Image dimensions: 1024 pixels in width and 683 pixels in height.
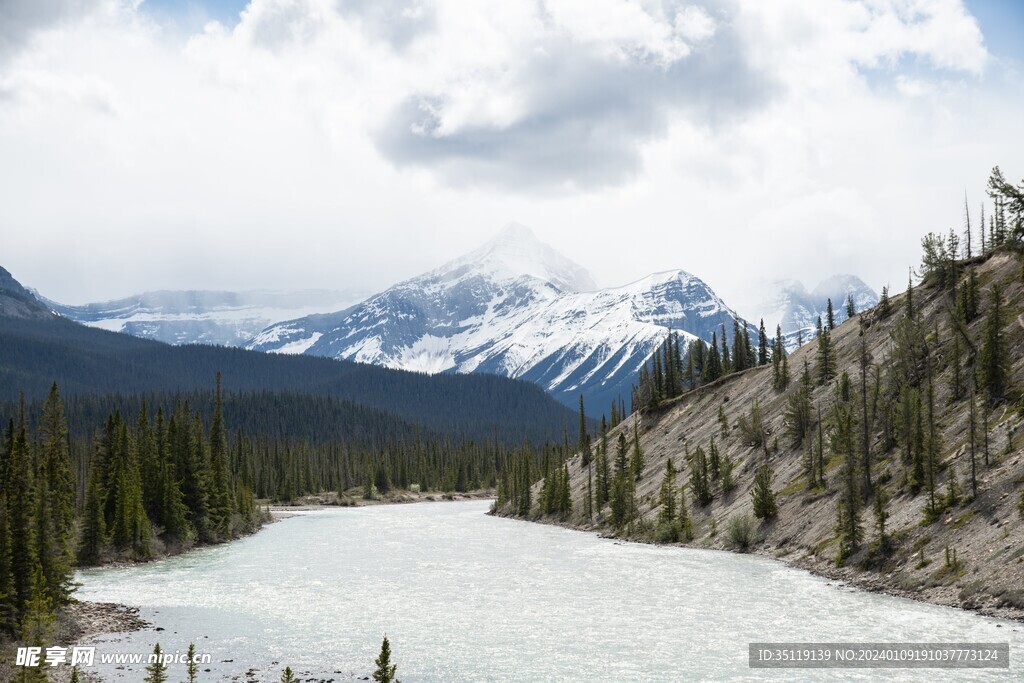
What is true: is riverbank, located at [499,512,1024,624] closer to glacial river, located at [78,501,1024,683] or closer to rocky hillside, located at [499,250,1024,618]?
rocky hillside, located at [499,250,1024,618]

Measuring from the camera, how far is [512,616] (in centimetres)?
4816

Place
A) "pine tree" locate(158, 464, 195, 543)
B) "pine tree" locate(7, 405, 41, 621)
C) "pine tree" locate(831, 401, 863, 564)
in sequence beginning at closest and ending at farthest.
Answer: "pine tree" locate(7, 405, 41, 621), "pine tree" locate(831, 401, 863, 564), "pine tree" locate(158, 464, 195, 543)

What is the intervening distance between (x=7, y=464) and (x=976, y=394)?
232 feet

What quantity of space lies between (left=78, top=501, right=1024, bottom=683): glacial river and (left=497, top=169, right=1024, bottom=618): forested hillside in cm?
401

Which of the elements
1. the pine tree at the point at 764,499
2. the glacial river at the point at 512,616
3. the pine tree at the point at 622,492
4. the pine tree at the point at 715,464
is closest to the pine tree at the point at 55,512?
the glacial river at the point at 512,616

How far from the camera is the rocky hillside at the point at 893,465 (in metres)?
48.9

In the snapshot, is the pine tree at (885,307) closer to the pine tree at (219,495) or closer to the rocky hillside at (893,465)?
the rocky hillside at (893,465)

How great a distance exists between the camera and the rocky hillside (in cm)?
4888

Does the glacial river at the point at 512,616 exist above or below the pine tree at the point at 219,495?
below

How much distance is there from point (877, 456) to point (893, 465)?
3.71 metres

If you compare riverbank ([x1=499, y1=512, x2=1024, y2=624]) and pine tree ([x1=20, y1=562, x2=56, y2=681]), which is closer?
pine tree ([x1=20, y1=562, x2=56, y2=681])

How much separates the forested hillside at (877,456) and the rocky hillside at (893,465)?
164mm

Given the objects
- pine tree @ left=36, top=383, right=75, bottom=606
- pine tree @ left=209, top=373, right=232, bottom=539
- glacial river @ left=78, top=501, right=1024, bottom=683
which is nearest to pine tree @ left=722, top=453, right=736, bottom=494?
glacial river @ left=78, top=501, right=1024, bottom=683

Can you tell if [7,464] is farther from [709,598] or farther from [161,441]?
[709,598]
